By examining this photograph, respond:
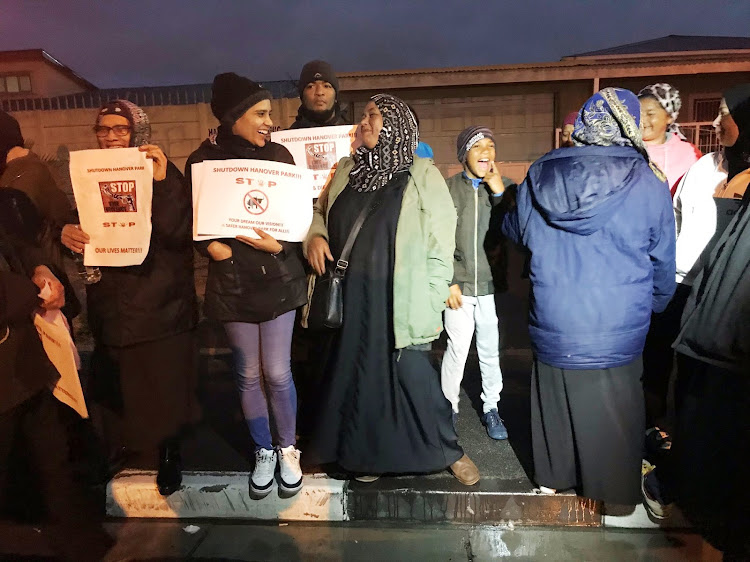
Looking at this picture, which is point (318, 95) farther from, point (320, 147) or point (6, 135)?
point (6, 135)

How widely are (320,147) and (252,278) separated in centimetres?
109

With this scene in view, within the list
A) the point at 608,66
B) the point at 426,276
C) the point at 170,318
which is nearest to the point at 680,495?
the point at 426,276

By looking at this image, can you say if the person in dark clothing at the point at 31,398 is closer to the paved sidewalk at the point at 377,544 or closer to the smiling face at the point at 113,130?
the paved sidewalk at the point at 377,544

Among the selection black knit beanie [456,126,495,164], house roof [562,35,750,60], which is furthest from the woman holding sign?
house roof [562,35,750,60]

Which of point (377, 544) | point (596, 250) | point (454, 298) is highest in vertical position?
point (596, 250)

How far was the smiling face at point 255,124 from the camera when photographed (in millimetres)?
2662

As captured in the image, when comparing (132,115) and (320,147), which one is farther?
(320,147)

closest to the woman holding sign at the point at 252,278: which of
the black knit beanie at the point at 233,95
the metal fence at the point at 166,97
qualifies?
the black knit beanie at the point at 233,95

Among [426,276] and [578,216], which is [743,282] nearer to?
[578,216]

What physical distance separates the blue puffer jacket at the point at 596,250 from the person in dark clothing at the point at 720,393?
0.79 ft

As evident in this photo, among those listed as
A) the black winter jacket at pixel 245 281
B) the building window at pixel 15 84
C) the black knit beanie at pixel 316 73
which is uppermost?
the building window at pixel 15 84

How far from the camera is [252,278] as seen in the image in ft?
8.82

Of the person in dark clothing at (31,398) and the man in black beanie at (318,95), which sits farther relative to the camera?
the man in black beanie at (318,95)

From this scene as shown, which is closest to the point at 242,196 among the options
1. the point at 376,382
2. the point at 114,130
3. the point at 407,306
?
the point at 114,130
